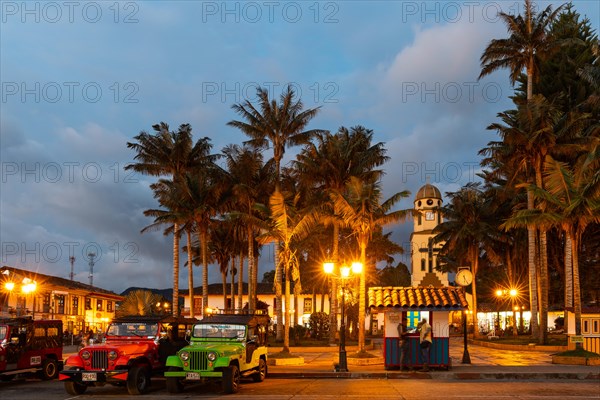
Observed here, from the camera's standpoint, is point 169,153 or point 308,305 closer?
point 169,153

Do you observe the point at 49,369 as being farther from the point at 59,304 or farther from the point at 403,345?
the point at 59,304

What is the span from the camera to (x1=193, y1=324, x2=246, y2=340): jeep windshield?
63.3 feet

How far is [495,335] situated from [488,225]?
9494 mm

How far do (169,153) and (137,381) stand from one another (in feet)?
111

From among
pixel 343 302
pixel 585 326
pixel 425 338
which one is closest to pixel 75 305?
pixel 343 302

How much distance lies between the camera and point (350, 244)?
57375 mm

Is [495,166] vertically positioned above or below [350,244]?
above

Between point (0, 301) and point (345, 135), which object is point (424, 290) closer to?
point (345, 135)

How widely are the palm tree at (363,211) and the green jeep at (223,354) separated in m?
9.18

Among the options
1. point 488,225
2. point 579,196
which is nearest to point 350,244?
point 488,225

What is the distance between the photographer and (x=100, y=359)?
17.8 metres

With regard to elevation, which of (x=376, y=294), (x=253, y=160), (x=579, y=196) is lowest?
(x=376, y=294)

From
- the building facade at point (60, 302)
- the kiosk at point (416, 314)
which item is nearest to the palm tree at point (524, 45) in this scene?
the kiosk at point (416, 314)

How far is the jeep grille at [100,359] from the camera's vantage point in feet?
58.0
